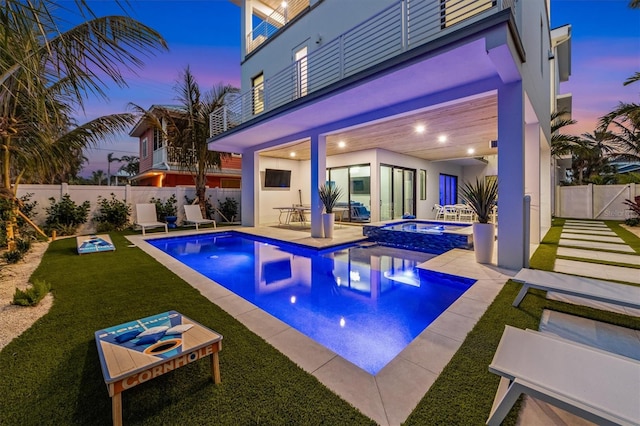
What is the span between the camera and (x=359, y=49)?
8.00 meters

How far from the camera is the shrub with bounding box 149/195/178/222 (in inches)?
486

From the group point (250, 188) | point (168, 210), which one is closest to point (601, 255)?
point (250, 188)

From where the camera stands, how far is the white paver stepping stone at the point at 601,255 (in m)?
5.73

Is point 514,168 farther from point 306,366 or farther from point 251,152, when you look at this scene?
point 251,152

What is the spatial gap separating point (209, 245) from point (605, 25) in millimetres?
25873

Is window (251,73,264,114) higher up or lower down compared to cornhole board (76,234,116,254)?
higher up

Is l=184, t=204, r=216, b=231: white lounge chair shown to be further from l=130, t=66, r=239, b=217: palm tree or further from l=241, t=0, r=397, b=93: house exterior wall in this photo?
l=241, t=0, r=397, b=93: house exterior wall

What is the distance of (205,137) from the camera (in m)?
12.1

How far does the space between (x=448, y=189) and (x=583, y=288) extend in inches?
623

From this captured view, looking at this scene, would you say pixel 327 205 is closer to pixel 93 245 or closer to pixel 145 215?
pixel 93 245

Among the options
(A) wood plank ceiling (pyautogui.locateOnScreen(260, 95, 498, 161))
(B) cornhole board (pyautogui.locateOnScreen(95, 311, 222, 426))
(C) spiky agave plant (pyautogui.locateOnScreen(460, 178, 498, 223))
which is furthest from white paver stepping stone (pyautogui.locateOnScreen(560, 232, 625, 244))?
(B) cornhole board (pyautogui.locateOnScreen(95, 311, 222, 426))

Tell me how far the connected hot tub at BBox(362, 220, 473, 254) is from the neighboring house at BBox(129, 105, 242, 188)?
932 centimetres

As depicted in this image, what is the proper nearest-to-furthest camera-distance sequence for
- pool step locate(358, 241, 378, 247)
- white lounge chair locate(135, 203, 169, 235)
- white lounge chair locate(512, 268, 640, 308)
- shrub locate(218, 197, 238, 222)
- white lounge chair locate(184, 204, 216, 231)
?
1. white lounge chair locate(512, 268, 640, 308)
2. pool step locate(358, 241, 378, 247)
3. white lounge chair locate(135, 203, 169, 235)
4. white lounge chair locate(184, 204, 216, 231)
5. shrub locate(218, 197, 238, 222)

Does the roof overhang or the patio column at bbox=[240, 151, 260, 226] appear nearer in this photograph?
the roof overhang
